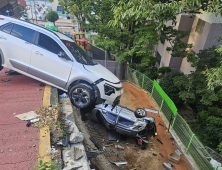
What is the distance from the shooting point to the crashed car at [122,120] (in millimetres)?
6168

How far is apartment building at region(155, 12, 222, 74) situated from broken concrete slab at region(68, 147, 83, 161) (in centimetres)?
757

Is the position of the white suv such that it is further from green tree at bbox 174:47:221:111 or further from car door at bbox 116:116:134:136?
green tree at bbox 174:47:221:111

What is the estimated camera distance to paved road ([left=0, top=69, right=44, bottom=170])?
3.37 metres

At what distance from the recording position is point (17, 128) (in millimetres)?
4195

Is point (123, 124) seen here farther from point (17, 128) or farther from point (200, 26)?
point (200, 26)

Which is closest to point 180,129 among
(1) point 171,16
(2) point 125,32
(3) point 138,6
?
(1) point 171,16

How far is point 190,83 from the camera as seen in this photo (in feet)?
31.2

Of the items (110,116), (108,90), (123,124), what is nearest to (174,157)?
(123,124)

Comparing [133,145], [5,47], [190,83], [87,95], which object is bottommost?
[133,145]

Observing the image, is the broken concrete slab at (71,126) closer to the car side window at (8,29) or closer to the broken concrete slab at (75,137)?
the broken concrete slab at (75,137)

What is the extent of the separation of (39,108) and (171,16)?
18.7 ft

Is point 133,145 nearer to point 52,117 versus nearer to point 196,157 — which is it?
point 196,157

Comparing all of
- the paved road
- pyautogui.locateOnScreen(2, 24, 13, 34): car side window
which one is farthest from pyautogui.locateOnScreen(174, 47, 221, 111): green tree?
pyautogui.locateOnScreen(2, 24, 13, 34): car side window

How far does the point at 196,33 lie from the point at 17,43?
12144mm
